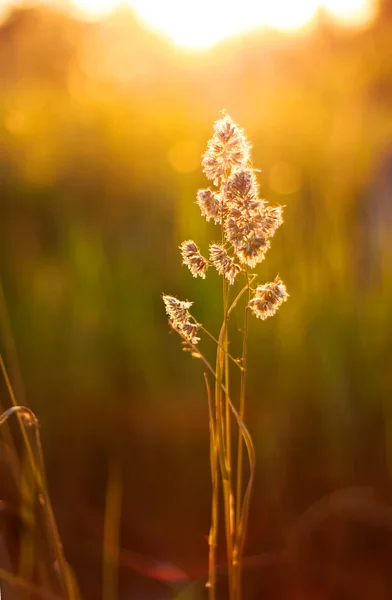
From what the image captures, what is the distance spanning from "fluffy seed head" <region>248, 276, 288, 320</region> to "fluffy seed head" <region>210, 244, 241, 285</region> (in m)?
0.02

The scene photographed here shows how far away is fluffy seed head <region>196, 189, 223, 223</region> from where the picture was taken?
0.46 metres

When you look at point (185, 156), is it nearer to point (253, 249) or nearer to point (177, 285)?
point (177, 285)

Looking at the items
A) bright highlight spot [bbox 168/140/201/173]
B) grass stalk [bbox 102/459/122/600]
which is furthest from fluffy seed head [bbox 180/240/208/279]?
bright highlight spot [bbox 168/140/201/173]

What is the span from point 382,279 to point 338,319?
0.12 m

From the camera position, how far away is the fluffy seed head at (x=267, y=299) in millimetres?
456

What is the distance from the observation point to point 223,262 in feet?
1.50

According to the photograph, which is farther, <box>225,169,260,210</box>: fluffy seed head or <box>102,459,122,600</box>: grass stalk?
<box>102,459,122,600</box>: grass stalk

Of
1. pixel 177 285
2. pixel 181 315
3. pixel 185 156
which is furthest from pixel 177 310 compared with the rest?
pixel 185 156

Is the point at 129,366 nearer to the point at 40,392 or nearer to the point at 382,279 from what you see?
the point at 40,392

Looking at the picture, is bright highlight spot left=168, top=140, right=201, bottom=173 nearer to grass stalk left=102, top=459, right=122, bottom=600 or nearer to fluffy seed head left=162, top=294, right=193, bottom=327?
grass stalk left=102, top=459, right=122, bottom=600

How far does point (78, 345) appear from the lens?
3.24ft

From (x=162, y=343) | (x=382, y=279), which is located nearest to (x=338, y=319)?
(x=382, y=279)

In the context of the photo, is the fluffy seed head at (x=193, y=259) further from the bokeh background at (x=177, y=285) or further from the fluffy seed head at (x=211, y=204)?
the bokeh background at (x=177, y=285)

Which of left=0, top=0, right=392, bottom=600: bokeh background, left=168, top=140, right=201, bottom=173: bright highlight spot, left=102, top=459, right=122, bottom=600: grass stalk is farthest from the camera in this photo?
left=168, top=140, right=201, bottom=173: bright highlight spot
